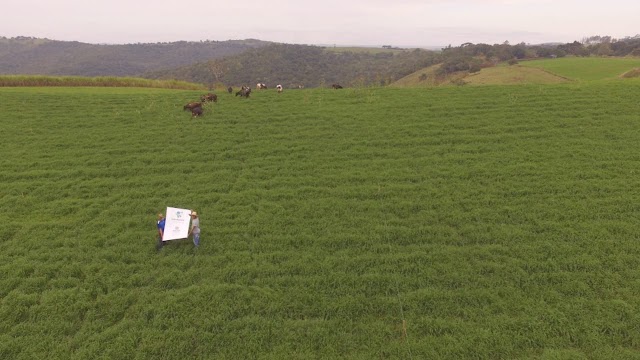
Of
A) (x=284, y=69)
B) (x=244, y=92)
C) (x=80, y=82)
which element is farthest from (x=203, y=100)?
(x=284, y=69)

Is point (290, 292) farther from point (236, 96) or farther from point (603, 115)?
point (603, 115)

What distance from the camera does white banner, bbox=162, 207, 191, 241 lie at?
419 inches

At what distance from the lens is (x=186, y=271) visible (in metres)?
10.1

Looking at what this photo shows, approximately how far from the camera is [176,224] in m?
10.8

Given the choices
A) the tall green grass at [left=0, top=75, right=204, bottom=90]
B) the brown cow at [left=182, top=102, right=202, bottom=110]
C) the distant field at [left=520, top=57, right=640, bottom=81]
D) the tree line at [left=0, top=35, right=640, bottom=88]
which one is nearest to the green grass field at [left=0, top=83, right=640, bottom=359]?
the brown cow at [left=182, top=102, right=202, bottom=110]

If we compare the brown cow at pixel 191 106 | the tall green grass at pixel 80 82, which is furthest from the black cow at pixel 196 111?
the tall green grass at pixel 80 82

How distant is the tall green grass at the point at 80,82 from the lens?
3047 centimetres

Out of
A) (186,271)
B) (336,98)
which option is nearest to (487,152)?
(336,98)

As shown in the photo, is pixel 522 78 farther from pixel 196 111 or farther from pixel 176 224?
pixel 176 224

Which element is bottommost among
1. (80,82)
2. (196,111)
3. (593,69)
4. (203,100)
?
(196,111)

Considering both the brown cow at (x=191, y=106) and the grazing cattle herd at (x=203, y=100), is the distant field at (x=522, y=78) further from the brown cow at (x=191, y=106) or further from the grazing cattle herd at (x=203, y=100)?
the brown cow at (x=191, y=106)

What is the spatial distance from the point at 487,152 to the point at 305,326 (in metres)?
12.4

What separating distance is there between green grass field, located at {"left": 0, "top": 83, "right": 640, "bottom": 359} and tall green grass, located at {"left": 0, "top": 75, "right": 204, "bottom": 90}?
12852mm

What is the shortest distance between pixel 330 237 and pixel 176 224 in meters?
4.86
